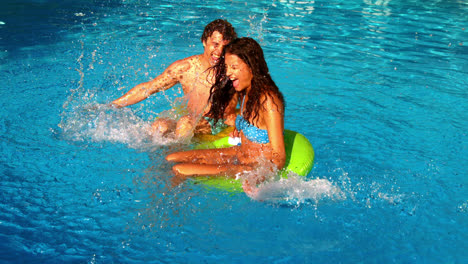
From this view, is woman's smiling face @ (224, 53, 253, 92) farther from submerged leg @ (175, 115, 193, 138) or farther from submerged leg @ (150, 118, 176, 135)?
submerged leg @ (150, 118, 176, 135)

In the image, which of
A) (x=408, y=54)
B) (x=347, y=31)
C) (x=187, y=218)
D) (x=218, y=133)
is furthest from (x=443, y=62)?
(x=187, y=218)

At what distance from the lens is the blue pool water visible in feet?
10.8

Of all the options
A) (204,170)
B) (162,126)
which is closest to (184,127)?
(162,126)

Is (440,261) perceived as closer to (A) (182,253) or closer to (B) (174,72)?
(A) (182,253)

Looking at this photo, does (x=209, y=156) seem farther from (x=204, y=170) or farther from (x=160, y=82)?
(x=160, y=82)

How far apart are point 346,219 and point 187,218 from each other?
4.16 feet

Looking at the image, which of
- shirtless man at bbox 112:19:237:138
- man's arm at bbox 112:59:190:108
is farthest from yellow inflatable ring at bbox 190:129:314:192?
man's arm at bbox 112:59:190:108

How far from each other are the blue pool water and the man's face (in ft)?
3.33

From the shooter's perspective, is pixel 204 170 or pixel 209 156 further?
pixel 209 156

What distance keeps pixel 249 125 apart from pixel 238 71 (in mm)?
460

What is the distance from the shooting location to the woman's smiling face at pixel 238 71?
3.48m

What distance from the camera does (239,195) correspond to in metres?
3.63

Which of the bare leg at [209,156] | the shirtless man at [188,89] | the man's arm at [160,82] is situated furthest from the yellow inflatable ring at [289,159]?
the man's arm at [160,82]

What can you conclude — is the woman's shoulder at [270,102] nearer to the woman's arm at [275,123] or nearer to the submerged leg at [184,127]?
the woman's arm at [275,123]
